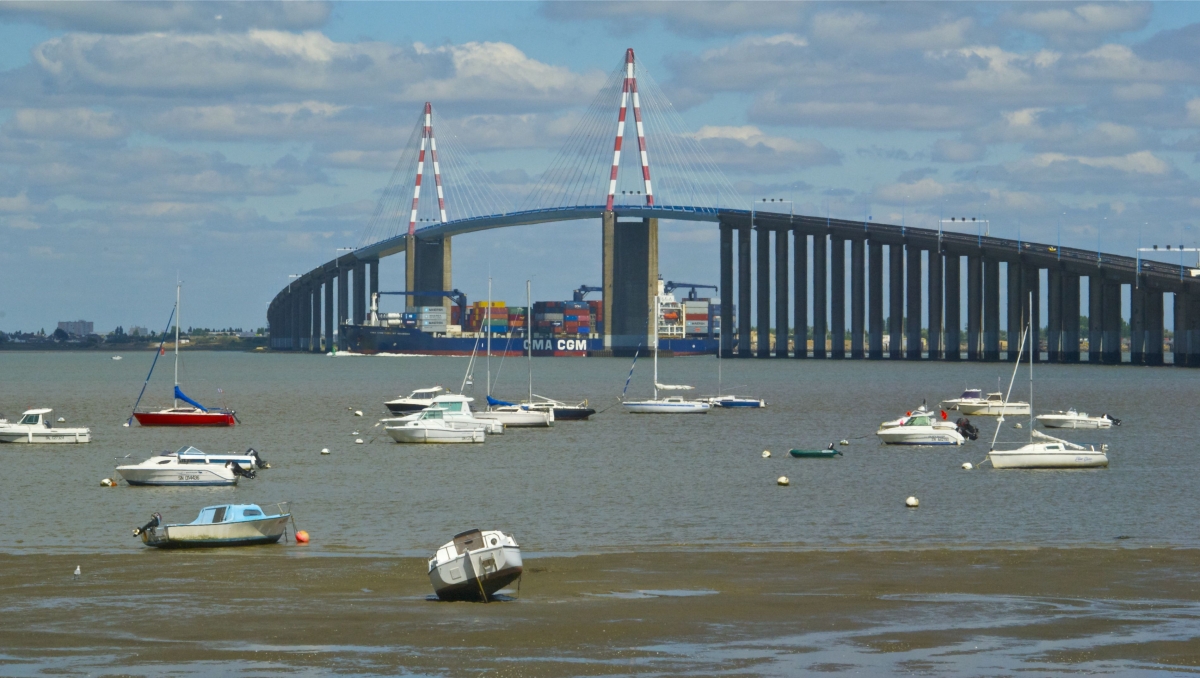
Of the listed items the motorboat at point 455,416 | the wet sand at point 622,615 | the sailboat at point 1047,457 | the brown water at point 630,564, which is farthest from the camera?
the motorboat at point 455,416

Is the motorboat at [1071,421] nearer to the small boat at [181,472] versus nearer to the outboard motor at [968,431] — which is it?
the outboard motor at [968,431]

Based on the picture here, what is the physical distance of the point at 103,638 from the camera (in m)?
19.0

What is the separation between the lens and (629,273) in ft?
611

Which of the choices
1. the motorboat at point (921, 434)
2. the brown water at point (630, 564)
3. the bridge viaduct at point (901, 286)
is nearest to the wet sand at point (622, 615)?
the brown water at point (630, 564)

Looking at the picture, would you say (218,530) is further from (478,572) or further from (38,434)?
(38,434)

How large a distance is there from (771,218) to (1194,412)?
303 ft

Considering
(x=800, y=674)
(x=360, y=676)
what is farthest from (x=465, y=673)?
(x=800, y=674)

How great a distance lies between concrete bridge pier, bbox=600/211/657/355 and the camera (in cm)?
18312

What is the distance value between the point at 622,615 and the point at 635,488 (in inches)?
798

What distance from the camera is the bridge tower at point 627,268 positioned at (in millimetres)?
183250

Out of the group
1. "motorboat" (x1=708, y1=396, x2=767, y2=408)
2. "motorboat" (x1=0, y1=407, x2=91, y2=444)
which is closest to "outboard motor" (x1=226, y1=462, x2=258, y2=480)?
"motorboat" (x1=0, y1=407, x2=91, y2=444)

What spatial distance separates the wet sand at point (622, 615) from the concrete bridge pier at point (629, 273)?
6146 inches

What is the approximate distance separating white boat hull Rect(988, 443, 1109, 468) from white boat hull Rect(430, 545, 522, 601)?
2557 cm

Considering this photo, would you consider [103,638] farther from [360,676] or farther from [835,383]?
[835,383]
